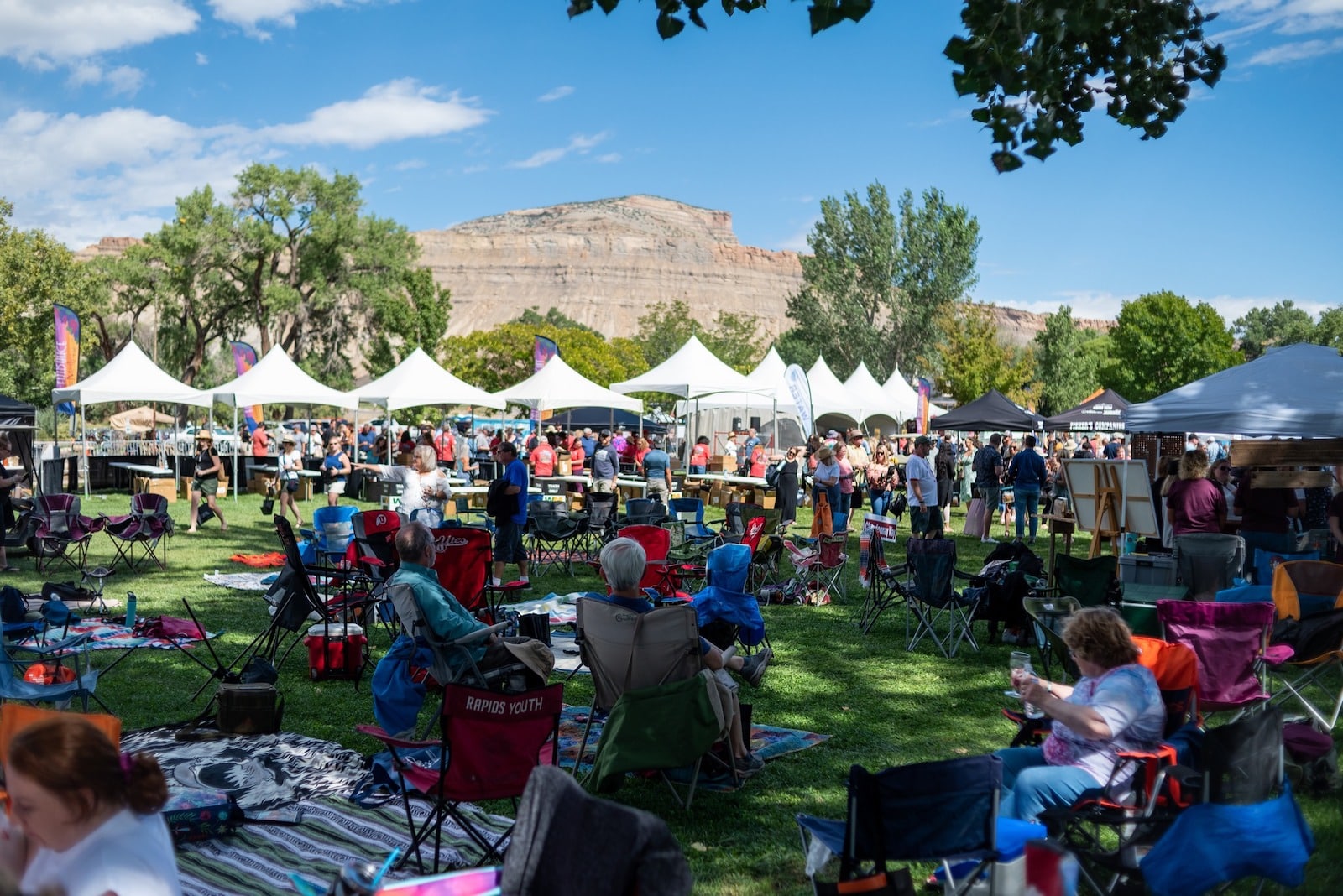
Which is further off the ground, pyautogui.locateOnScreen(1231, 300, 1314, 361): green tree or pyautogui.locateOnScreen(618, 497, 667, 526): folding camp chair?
pyautogui.locateOnScreen(1231, 300, 1314, 361): green tree

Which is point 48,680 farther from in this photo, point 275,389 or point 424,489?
point 275,389

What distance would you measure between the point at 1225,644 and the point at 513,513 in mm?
6489

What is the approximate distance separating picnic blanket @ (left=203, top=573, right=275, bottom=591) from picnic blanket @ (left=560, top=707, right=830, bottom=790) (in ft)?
17.7

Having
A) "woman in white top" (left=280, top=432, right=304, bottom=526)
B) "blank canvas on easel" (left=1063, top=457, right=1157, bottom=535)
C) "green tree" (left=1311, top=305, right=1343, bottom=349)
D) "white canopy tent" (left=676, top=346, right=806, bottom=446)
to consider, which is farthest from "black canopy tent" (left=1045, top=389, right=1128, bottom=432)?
"green tree" (left=1311, top=305, right=1343, bottom=349)

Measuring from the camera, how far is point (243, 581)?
36.3 ft

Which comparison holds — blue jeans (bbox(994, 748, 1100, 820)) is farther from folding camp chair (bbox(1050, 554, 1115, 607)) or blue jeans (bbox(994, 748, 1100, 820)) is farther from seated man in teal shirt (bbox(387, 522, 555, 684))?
folding camp chair (bbox(1050, 554, 1115, 607))

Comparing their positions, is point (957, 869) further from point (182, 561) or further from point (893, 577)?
point (182, 561)

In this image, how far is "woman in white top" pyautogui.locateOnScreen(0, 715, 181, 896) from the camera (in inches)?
89.4

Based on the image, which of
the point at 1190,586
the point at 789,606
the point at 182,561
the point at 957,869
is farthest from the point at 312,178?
the point at 957,869

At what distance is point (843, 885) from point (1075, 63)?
17.5 ft

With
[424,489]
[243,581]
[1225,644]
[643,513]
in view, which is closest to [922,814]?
[1225,644]

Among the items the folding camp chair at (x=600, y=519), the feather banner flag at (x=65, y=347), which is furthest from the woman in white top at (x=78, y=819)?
the feather banner flag at (x=65, y=347)

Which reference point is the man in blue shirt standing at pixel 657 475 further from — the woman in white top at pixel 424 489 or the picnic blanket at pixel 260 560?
the woman in white top at pixel 424 489

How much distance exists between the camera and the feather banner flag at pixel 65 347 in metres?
21.8
